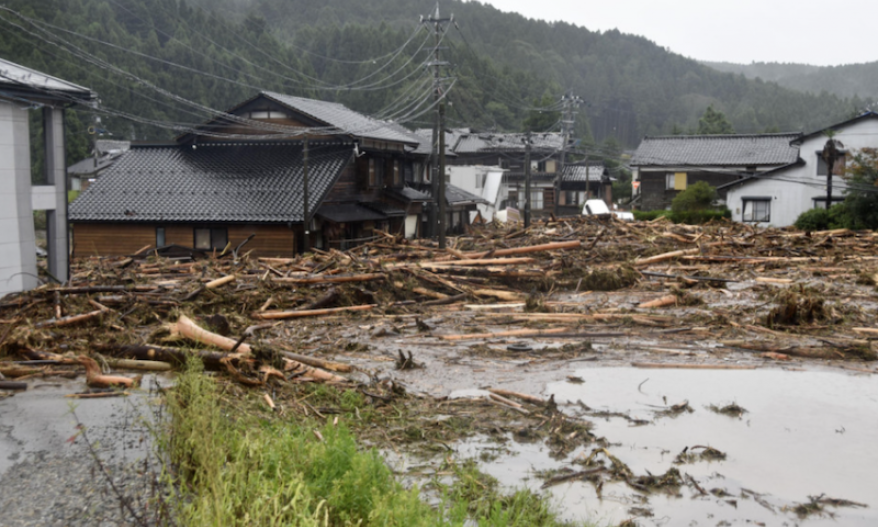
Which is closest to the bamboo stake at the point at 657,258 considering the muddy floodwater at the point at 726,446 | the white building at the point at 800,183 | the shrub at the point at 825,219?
the muddy floodwater at the point at 726,446

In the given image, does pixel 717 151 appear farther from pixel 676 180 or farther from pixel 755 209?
pixel 755 209

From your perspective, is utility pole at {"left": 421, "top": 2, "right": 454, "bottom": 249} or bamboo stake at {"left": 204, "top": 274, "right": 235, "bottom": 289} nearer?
bamboo stake at {"left": 204, "top": 274, "right": 235, "bottom": 289}

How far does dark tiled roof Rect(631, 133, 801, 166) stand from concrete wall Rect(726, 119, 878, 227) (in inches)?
304

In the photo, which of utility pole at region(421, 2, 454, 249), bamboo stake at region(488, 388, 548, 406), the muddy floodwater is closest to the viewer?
the muddy floodwater

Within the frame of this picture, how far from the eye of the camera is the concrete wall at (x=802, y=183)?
39.0m

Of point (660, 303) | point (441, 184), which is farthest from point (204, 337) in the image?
point (441, 184)

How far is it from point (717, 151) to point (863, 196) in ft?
65.8

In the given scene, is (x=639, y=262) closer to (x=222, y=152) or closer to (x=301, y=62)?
(x=222, y=152)

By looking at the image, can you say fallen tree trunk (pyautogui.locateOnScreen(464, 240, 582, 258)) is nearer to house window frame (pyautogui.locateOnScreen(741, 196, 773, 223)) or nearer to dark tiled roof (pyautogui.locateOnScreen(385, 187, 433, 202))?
dark tiled roof (pyautogui.locateOnScreen(385, 187, 433, 202))

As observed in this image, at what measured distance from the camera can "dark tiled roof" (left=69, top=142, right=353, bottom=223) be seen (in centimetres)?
2944

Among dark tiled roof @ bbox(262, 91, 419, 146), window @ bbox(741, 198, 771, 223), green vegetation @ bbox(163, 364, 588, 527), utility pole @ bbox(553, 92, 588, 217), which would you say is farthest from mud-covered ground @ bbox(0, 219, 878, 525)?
utility pole @ bbox(553, 92, 588, 217)

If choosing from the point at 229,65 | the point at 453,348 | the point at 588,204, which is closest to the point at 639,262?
the point at 453,348

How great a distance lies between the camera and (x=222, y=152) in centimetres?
3409

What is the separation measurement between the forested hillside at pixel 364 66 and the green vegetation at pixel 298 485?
587 inches
